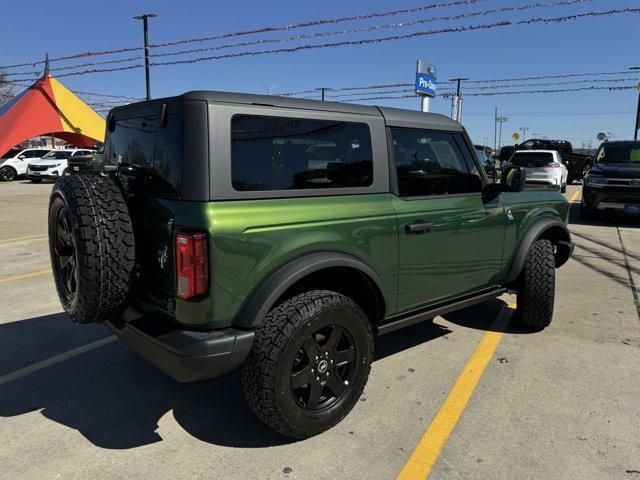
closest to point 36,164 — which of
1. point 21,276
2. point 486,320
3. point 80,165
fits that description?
point 21,276

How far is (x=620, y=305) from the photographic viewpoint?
211 inches

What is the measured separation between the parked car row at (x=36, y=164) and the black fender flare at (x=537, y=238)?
2316cm

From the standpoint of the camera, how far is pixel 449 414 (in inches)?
121

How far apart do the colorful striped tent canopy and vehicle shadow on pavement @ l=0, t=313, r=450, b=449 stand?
24.6 meters

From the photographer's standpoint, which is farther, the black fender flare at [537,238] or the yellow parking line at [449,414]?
the black fender flare at [537,238]

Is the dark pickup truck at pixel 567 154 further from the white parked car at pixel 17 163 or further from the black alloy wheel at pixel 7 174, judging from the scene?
the black alloy wheel at pixel 7 174

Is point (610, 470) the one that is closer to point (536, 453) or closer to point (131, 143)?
point (536, 453)

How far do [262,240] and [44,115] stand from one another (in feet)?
92.6

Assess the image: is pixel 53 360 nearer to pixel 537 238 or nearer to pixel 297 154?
pixel 297 154

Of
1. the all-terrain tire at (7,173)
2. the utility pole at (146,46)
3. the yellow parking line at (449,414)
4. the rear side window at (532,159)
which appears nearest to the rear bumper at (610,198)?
the rear side window at (532,159)

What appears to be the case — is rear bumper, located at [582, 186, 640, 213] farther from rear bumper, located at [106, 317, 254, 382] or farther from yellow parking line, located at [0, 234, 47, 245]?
yellow parking line, located at [0, 234, 47, 245]

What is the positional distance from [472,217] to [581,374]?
1407 millimetres

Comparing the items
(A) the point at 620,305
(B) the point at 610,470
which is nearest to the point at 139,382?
(B) the point at 610,470

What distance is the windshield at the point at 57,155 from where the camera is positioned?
25094mm
